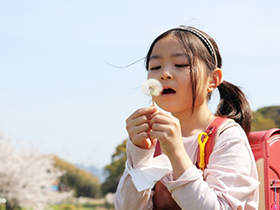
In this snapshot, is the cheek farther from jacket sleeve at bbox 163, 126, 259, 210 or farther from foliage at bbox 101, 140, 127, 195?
foliage at bbox 101, 140, 127, 195

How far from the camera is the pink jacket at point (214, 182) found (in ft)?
6.80

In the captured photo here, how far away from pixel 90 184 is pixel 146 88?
21633mm

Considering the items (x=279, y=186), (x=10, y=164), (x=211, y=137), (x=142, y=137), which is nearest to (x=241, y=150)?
(x=211, y=137)

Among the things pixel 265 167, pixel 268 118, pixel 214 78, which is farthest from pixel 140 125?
pixel 268 118

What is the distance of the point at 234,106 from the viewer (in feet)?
9.48

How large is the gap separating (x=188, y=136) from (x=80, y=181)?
Answer: 21327mm

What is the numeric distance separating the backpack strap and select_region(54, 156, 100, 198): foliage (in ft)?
69.6

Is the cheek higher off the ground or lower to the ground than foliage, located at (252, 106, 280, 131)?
higher

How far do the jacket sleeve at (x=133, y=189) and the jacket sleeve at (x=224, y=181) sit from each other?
184 millimetres

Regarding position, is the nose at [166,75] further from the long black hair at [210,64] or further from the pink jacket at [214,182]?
the pink jacket at [214,182]

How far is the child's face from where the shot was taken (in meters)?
2.40

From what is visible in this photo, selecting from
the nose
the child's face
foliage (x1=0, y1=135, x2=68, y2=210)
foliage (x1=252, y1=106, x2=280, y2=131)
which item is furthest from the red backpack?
foliage (x1=0, y1=135, x2=68, y2=210)

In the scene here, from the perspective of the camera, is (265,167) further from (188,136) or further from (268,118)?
(268,118)

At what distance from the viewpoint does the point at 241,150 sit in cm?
233
